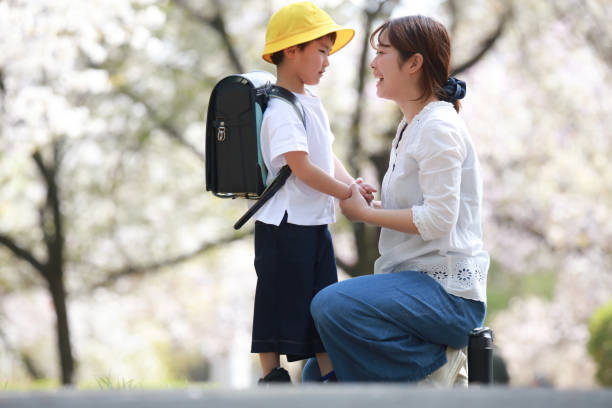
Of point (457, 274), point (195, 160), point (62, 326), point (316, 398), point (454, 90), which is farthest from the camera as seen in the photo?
point (195, 160)

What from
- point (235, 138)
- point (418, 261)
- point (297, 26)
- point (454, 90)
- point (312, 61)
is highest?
point (297, 26)

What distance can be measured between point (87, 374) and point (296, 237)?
1178 centimetres

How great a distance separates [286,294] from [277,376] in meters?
0.29

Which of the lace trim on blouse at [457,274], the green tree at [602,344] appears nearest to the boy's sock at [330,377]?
the lace trim on blouse at [457,274]

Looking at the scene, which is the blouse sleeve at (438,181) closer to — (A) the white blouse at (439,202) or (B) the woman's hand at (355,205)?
(A) the white blouse at (439,202)

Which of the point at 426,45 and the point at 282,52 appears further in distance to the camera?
the point at 282,52

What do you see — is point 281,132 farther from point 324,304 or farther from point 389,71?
point 324,304

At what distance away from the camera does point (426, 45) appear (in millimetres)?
2613

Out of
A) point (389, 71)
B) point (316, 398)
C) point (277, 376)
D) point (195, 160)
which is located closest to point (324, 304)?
point (277, 376)

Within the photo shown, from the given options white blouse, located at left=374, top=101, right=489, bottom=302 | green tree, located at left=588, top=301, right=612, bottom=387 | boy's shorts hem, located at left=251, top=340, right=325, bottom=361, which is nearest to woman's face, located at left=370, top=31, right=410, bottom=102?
white blouse, located at left=374, top=101, right=489, bottom=302

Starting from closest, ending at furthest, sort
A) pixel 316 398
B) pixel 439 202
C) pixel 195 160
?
pixel 316 398 < pixel 439 202 < pixel 195 160

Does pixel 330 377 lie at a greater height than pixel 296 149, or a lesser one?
lesser

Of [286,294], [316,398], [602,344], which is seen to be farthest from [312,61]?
[602,344]

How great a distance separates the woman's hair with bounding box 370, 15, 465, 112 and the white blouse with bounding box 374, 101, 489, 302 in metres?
0.10
